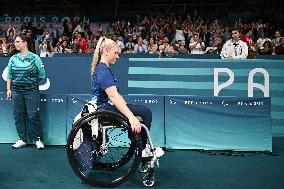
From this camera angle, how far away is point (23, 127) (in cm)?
535

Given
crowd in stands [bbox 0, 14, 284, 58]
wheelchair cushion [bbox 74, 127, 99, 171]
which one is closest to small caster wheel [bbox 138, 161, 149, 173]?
wheelchair cushion [bbox 74, 127, 99, 171]

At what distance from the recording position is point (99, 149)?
13.0ft

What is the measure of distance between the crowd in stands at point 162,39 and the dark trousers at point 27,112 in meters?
3.80

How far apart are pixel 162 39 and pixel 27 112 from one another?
21.3 feet

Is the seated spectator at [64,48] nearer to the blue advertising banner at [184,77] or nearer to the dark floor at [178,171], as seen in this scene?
the blue advertising banner at [184,77]

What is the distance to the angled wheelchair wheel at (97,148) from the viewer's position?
3512 millimetres

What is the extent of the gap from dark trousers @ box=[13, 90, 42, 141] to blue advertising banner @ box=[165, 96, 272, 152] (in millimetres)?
1651

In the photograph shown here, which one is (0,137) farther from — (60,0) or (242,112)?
(60,0)

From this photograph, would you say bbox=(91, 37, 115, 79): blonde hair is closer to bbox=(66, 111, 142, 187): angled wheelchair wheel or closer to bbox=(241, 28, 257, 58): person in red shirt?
bbox=(66, 111, 142, 187): angled wheelchair wheel

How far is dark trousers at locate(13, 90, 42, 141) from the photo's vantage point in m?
5.22

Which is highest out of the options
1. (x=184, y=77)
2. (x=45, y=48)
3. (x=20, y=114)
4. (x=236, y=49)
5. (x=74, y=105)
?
(x=45, y=48)

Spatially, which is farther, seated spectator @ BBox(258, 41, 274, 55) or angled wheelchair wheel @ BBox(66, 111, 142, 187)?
seated spectator @ BBox(258, 41, 274, 55)

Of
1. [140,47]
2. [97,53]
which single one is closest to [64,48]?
[140,47]

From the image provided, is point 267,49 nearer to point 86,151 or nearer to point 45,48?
Result: point 45,48
